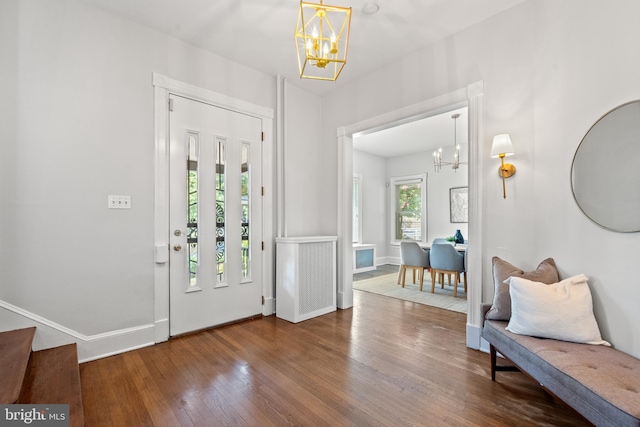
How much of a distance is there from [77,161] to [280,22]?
2090 millimetres

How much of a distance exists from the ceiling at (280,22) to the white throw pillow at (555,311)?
227 centimetres

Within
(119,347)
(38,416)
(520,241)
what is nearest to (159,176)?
(119,347)

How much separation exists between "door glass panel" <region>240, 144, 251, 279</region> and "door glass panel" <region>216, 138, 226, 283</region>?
225 millimetres

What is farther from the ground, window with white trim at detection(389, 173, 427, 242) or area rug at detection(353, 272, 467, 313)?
window with white trim at detection(389, 173, 427, 242)

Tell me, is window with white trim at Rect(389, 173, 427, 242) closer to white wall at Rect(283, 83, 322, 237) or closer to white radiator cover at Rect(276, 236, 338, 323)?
white wall at Rect(283, 83, 322, 237)

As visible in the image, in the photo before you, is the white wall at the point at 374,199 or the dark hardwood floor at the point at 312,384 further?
the white wall at the point at 374,199

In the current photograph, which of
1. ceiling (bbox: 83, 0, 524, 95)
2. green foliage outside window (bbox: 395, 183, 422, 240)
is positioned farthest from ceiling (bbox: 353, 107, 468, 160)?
ceiling (bbox: 83, 0, 524, 95)

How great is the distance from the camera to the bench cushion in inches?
46.3

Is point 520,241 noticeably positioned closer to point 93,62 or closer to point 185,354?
point 185,354

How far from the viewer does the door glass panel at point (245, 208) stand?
10.9 feet

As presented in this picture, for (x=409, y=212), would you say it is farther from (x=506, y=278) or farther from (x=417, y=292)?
(x=506, y=278)

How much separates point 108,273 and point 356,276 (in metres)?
4.58

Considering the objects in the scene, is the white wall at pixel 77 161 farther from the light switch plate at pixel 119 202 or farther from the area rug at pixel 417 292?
the area rug at pixel 417 292

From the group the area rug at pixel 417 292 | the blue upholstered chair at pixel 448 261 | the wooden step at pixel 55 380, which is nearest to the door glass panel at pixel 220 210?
the wooden step at pixel 55 380
